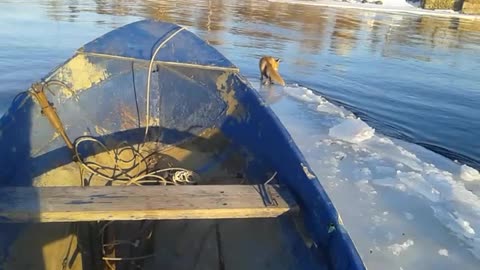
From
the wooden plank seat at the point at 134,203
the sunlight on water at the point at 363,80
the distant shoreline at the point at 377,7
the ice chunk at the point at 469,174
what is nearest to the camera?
the wooden plank seat at the point at 134,203

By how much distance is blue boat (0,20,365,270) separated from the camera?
238 centimetres

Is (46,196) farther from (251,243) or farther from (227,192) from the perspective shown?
(251,243)

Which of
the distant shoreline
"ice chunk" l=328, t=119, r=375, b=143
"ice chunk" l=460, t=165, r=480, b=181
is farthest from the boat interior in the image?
the distant shoreline

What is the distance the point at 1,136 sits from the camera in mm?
3025

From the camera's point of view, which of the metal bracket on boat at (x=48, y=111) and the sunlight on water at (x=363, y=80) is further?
the sunlight on water at (x=363, y=80)

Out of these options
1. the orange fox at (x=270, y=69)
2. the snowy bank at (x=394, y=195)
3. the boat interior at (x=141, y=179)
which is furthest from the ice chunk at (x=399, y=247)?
the orange fox at (x=270, y=69)

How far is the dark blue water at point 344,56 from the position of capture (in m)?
7.59

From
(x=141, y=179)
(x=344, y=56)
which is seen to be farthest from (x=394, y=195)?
(x=344, y=56)

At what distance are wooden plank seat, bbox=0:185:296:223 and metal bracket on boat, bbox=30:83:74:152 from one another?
1.17 metres

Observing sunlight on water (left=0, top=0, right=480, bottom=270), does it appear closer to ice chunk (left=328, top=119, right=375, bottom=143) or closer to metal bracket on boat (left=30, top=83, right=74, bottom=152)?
ice chunk (left=328, top=119, right=375, bottom=143)

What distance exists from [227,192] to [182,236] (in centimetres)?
89

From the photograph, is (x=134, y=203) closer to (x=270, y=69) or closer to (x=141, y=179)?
(x=141, y=179)

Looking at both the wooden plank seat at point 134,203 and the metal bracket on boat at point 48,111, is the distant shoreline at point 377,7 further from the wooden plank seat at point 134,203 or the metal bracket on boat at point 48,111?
the wooden plank seat at point 134,203

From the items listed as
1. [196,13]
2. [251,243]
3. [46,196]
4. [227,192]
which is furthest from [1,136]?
[196,13]
